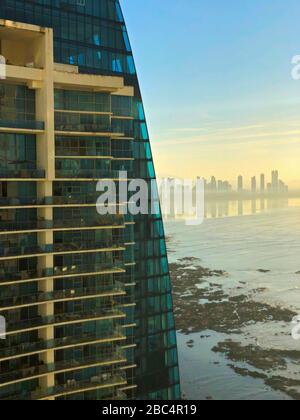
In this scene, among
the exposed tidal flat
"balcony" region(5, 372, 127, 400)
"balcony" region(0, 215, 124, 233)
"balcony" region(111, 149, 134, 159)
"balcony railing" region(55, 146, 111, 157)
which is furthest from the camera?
the exposed tidal flat

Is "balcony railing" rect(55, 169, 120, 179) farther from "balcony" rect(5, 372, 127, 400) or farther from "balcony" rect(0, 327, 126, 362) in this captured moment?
"balcony" rect(5, 372, 127, 400)

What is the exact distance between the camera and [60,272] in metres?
34.6

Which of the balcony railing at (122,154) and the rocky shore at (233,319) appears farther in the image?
the rocky shore at (233,319)

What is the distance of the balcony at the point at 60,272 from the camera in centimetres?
3269

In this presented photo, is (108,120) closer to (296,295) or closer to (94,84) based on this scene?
(94,84)

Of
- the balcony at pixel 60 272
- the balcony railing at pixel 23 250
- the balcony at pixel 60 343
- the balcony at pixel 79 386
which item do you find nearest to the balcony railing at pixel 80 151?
the balcony railing at pixel 23 250

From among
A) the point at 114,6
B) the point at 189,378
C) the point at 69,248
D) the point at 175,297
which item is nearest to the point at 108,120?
the point at 69,248

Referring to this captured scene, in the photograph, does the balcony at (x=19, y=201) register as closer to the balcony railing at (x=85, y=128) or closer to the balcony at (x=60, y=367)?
the balcony railing at (x=85, y=128)

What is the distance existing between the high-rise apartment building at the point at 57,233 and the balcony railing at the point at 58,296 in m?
0.07

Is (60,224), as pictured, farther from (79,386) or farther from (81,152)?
(79,386)

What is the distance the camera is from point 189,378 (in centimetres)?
6825

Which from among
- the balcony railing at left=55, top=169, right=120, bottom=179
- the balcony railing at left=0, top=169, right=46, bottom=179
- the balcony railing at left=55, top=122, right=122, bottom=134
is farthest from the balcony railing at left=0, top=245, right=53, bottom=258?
the balcony railing at left=55, top=122, right=122, bottom=134

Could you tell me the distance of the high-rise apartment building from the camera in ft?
108

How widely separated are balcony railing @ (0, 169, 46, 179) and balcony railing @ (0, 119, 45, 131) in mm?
2748
